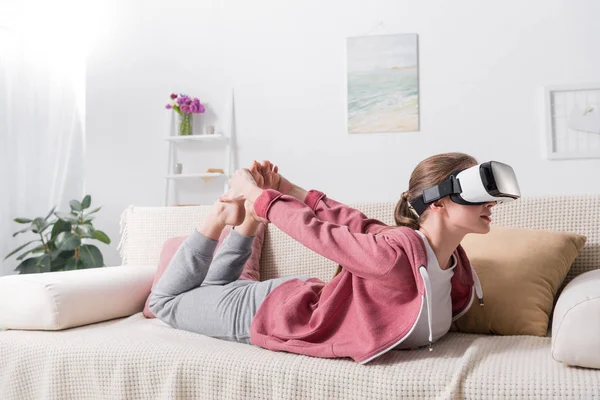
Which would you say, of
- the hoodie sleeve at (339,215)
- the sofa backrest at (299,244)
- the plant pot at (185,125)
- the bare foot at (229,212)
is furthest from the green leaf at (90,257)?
the hoodie sleeve at (339,215)

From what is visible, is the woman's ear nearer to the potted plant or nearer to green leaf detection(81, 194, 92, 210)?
the potted plant

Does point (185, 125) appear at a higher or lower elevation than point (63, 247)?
higher

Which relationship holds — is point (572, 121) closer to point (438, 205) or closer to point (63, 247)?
point (438, 205)

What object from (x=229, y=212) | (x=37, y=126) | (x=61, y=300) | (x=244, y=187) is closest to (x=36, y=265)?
(x=37, y=126)

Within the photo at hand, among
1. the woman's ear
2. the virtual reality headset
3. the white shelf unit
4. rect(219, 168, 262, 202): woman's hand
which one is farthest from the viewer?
the white shelf unit

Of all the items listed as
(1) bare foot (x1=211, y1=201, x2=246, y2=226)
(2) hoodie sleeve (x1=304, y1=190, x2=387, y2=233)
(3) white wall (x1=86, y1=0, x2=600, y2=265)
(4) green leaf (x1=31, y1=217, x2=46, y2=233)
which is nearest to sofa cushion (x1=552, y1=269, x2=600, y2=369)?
(2) hoodie sleeve (x1=304, y1=190, x2=387, y2=233)

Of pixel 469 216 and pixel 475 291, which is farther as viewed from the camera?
pixel 475 291

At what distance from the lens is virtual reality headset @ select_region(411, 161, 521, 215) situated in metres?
1.28

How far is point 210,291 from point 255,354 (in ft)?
1.09

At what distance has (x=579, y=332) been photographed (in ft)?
3.89

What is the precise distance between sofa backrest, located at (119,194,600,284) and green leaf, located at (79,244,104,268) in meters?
1.03

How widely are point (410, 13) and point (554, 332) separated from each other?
2.56 metres

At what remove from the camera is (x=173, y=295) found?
1.74 meters

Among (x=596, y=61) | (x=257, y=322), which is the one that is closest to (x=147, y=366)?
(x=257, y=322)
